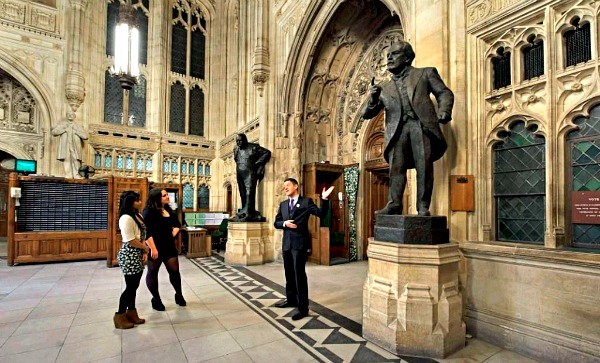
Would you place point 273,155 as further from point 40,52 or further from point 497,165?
point 40,52

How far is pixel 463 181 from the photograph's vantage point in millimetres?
3146

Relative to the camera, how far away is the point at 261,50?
297 inches

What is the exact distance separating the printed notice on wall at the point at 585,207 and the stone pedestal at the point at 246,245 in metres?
5.12

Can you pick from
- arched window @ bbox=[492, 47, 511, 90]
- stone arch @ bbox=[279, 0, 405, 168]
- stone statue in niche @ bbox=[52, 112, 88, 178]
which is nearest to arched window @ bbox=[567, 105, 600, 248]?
arched window @ bbox=[492, 47, 511, 90]

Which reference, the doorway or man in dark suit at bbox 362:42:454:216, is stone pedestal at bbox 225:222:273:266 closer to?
man in dark suit at bbox 362:42:454:216

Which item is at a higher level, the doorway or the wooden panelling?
the doorway

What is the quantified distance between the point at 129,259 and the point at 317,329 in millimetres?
1910

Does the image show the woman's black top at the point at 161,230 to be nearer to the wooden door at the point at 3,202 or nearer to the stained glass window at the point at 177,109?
the stained glass window at the point at 177,109

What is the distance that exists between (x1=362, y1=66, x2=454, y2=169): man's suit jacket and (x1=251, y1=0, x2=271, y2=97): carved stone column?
5284mm

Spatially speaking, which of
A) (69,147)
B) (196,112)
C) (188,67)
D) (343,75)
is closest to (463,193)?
(343,75)

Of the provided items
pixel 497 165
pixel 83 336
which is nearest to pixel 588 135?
pixel 497 165

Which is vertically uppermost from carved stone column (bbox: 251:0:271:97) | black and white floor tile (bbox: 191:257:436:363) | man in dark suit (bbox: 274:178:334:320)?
carved stone column (bbox: 251:0:271:97)

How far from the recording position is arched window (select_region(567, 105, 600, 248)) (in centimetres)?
252

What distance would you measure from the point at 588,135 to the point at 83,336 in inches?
184
